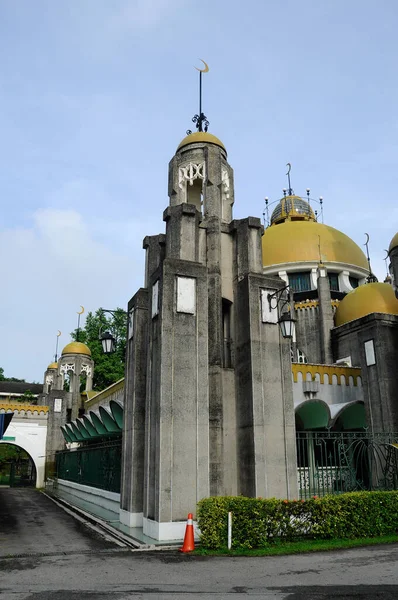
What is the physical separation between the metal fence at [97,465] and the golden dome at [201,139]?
10.3m

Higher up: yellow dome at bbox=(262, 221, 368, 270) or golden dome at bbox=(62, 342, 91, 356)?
yellow dome at bbox=(262, 221, 368, 270)

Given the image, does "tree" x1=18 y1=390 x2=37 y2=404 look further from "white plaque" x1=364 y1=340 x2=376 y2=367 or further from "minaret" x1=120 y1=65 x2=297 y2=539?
"minaret" x1=120 y1=65 x2=297 y2=539

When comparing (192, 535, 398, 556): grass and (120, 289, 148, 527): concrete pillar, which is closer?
(192, 535, 398, 556): grass

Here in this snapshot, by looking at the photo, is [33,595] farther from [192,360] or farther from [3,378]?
[3,378]

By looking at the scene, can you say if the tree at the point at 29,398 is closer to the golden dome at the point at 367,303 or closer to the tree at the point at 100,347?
Result: the tree at the point at 100,347

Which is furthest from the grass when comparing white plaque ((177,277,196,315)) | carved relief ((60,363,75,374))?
carved relief ((60,363,75,374))

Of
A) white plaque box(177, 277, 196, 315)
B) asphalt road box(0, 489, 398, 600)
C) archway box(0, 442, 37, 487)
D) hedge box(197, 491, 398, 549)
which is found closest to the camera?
asphalt road box(0, 489, 398, 600)

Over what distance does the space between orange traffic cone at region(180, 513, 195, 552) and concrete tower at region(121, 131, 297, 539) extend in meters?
0.82

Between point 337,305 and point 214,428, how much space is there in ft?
60.1

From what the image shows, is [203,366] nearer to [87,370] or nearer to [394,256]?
[394,256]

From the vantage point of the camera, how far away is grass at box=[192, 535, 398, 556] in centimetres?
1015

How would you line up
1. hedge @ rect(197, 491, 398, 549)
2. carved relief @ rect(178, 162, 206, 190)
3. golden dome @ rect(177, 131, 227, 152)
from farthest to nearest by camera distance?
golden dome @ rect(177, 131, 227, 152), carved relief @ rect(178, 162, 206, 190), hedge @ rect(197, 491, 398, 549)

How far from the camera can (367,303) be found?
1021 inches

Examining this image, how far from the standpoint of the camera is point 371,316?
2173cm
